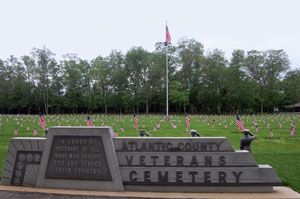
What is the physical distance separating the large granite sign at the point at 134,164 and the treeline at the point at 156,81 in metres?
43.9

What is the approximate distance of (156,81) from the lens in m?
54.1

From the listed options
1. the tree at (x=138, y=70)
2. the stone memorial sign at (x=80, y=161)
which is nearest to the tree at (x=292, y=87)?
the tree at (x=138, y=70)

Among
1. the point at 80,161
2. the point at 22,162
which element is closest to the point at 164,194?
the point at 80,161

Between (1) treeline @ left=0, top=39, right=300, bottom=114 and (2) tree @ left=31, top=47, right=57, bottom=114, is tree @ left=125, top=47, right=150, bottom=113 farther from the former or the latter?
(2) tree @ left=31, top=47, right=57, bottom=114

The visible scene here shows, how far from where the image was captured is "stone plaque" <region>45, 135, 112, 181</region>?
505 cm

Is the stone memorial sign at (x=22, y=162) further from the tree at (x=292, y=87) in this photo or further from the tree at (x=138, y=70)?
the tree at (x=292, y=87)

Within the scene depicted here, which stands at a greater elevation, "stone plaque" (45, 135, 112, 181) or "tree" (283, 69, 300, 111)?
"tree" (283, 69, 300, 111)

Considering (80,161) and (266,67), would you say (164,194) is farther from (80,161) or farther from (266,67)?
(266,67)

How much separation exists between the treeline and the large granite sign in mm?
43877

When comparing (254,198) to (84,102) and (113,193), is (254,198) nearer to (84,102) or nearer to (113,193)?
(113,193)

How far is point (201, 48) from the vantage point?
188 ft

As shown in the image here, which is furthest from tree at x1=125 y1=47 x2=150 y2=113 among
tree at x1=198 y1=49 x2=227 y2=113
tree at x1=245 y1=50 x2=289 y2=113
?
tree at x1=245 y1=50 x2=289 y2=113

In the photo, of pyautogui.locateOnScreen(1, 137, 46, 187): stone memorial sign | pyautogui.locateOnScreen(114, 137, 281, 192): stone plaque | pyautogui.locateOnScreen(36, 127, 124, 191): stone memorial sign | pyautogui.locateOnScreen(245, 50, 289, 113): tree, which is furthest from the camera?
pyautogui.locateOnScreen(245, 50, 289, 113): tree

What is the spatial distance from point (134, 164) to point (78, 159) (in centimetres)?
136
